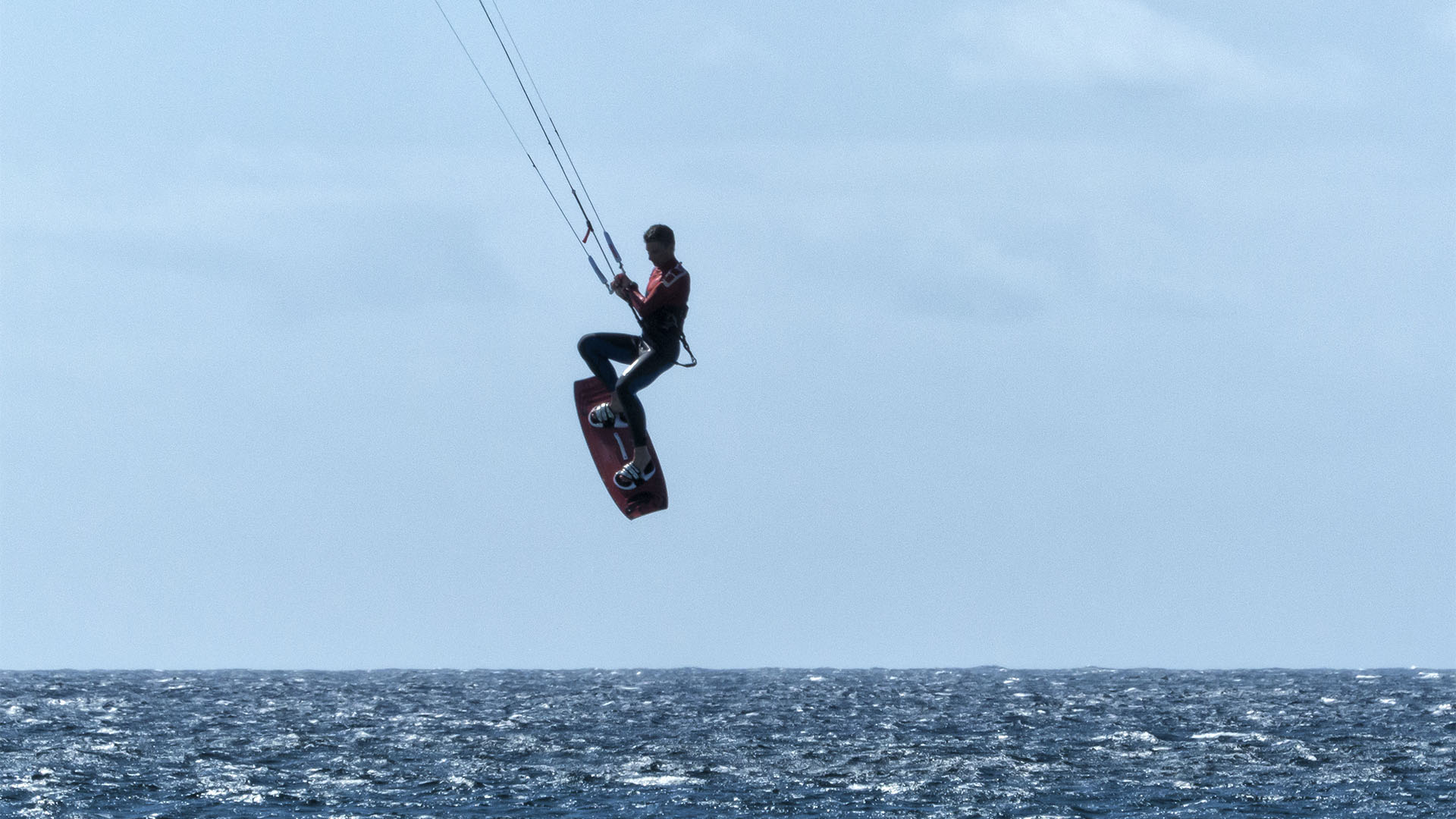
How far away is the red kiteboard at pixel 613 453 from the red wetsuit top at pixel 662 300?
1605mm

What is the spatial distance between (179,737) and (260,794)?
1543cm

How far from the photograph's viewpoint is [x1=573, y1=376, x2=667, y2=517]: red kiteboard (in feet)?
61.5

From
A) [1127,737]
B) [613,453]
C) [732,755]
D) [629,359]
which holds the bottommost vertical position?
[732,755]

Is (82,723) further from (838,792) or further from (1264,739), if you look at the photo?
(1264,739)

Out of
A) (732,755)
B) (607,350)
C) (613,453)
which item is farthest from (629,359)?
(732,755)

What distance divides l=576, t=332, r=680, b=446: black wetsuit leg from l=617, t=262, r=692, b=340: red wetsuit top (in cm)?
23

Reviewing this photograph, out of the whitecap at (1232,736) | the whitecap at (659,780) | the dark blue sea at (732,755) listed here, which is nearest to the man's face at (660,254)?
the dark blue sea at (732,755)

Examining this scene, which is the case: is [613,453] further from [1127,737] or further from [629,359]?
[1127,737]

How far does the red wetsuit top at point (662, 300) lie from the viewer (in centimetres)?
1705

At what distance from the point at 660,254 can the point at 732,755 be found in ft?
77.0

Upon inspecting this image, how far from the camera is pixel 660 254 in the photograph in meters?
16.8

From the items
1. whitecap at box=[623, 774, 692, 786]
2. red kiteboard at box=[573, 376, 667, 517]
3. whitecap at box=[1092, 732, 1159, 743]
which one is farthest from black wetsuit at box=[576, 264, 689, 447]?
whitecap at box=[1092, 732, 1159, 743]

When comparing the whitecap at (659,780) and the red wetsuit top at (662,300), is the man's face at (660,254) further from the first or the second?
the whitecap at (659,780)

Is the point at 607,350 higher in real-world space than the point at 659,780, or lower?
higher
